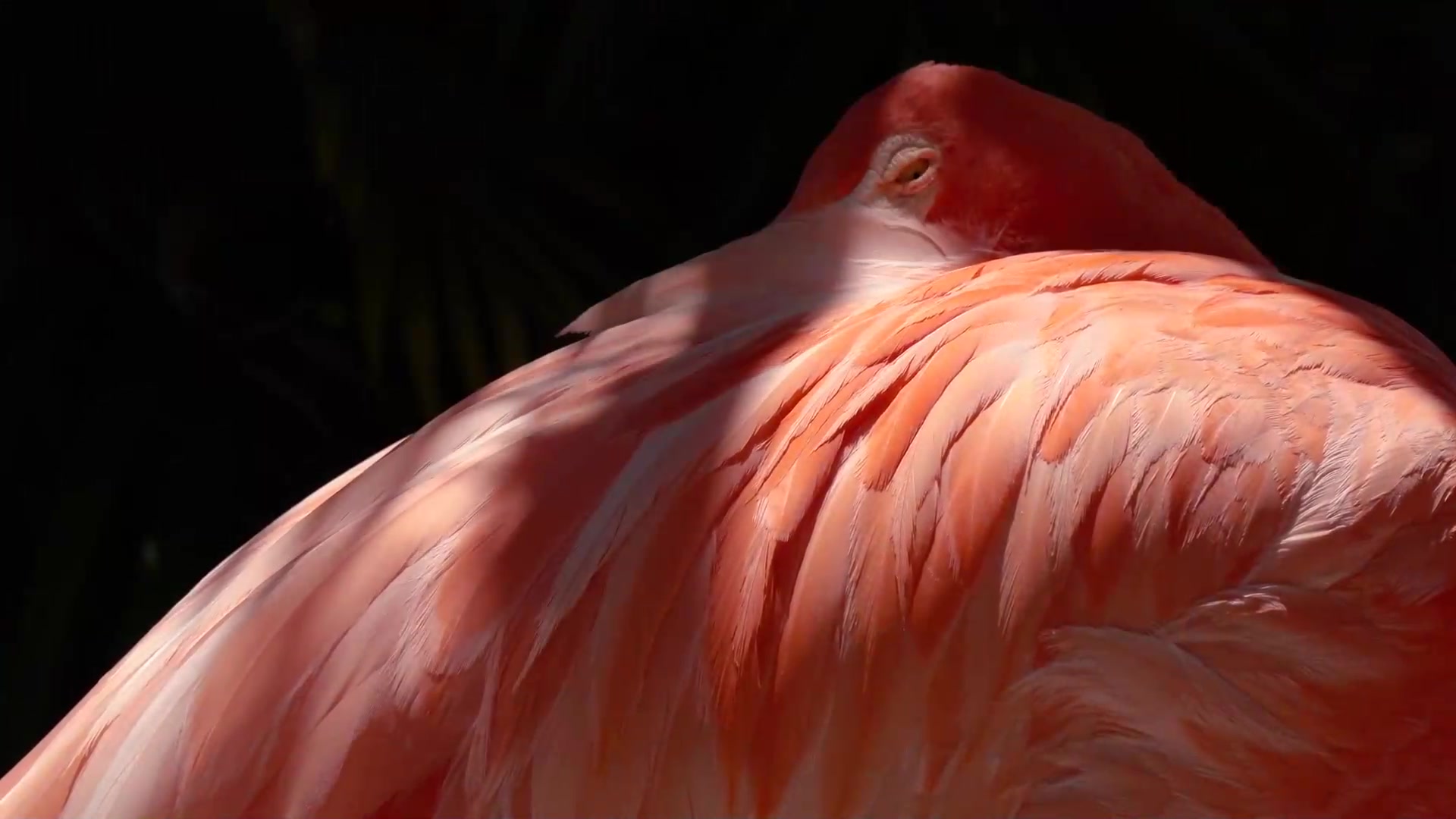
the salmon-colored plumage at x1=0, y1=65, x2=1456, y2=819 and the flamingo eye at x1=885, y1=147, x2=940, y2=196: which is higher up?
the flamingo eye at x1=885, y1=147, x2=940, y2=196

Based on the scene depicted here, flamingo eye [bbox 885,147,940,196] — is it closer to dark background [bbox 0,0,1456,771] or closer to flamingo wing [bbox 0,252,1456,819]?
flamingo wing [bbox 0,252,1456,819]

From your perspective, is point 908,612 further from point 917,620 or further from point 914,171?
point 914,171

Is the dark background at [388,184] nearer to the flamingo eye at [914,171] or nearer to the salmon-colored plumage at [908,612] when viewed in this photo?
the flamingo eye at [914,171]

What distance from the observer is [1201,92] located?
2.26 meters

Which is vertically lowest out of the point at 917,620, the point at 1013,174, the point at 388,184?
the point at 917,620

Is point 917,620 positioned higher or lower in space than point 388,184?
lower

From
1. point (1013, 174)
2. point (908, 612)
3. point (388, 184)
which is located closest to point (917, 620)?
point (908, 612)

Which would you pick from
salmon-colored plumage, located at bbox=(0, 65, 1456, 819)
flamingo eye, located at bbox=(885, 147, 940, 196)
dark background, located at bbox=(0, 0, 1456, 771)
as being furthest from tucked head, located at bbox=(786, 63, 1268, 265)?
dark background, located at bbox=(0, 0, 1456, 771)

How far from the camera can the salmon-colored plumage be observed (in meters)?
0.92

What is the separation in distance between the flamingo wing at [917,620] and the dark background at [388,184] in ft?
3.70

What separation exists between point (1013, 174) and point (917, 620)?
0.59 m

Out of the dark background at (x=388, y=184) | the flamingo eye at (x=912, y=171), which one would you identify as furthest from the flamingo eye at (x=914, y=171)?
the dark background at (x=388, y=184)

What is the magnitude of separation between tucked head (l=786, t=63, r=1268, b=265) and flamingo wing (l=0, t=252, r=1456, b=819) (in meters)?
0.36

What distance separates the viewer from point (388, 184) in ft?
7.05
